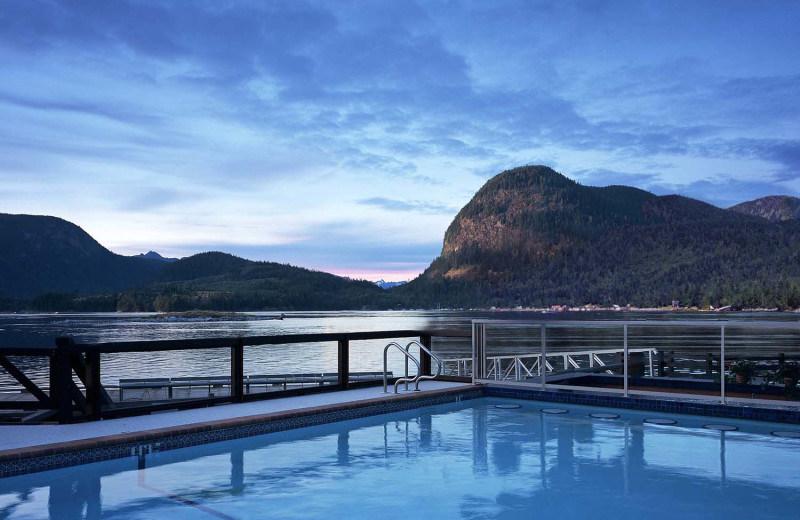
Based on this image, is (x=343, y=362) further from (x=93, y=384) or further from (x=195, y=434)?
(x=93, y=384)

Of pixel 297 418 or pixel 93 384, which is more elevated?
pixel 93 384

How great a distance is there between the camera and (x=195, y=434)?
7.38m

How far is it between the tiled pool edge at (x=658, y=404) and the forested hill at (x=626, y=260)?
161 meters

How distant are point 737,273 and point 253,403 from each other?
17278cm

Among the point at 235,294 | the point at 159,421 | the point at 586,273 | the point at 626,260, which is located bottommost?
the point at 159,421

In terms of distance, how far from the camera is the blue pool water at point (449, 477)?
217 inches

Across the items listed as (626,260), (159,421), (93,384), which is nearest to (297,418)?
(159,421)

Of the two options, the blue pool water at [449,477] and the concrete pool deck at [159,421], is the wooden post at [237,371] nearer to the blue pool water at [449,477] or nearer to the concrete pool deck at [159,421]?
the concrete pool deck at [159,421]

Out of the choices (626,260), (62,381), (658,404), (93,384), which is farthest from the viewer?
(626,260)

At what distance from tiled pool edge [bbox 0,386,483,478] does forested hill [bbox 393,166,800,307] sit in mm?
163204

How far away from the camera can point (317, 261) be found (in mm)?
73188

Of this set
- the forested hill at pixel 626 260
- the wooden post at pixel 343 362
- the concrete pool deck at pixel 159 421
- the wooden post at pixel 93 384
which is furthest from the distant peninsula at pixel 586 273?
the wooden post at pixel 93 384

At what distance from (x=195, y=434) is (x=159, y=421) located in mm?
670

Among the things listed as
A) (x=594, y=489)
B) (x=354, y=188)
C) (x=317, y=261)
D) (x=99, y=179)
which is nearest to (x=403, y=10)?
(x=594, y=489)
